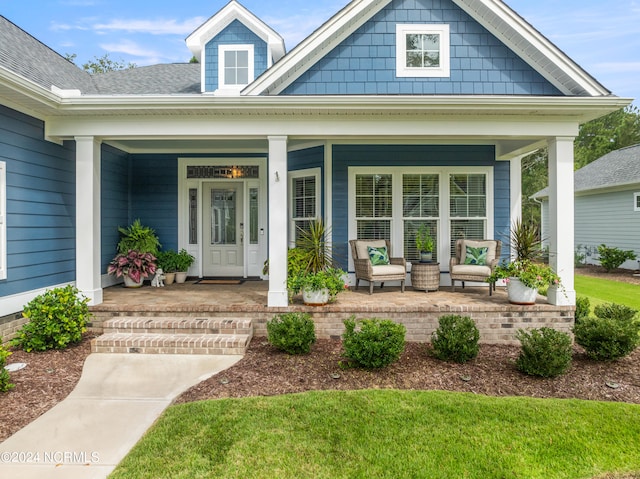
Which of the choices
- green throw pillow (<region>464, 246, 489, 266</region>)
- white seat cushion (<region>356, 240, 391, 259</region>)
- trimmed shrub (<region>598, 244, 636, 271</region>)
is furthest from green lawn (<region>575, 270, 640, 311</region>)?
white seat cushion (<region>356, 240, 391, 259</region>)

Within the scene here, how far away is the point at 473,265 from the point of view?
6684 mm

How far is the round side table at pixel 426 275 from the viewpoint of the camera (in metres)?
6.42

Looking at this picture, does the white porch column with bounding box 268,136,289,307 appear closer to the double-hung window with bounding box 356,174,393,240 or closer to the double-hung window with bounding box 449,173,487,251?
the double-hung window with bounding box 356,174,393,240

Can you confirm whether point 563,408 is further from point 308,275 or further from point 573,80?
point 573,80

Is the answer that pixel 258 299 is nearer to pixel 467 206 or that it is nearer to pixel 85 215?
pixel 85 215

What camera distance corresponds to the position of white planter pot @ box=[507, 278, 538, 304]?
5.40 meters

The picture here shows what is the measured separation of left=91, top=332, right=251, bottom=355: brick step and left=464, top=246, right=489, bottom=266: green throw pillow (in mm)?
4023

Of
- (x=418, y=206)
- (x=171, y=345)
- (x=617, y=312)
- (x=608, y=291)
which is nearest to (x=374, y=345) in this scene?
(x=171, y=345)

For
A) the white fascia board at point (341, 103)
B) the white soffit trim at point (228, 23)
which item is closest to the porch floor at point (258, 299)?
the white fascia board at point (341, 103)

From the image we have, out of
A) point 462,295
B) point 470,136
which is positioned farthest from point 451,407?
point 470,136

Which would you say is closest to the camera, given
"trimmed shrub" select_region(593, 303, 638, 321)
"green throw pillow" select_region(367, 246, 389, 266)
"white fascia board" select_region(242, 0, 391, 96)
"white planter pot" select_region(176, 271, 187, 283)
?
"trimmed shrub" select_region(593, 303, 638, 321)

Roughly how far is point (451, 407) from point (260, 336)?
8.89 ft

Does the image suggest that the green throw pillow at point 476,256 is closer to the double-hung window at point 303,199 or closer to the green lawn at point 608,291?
the double-hung window at point 303,199

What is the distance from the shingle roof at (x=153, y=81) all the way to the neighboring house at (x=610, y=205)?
13308 mm
